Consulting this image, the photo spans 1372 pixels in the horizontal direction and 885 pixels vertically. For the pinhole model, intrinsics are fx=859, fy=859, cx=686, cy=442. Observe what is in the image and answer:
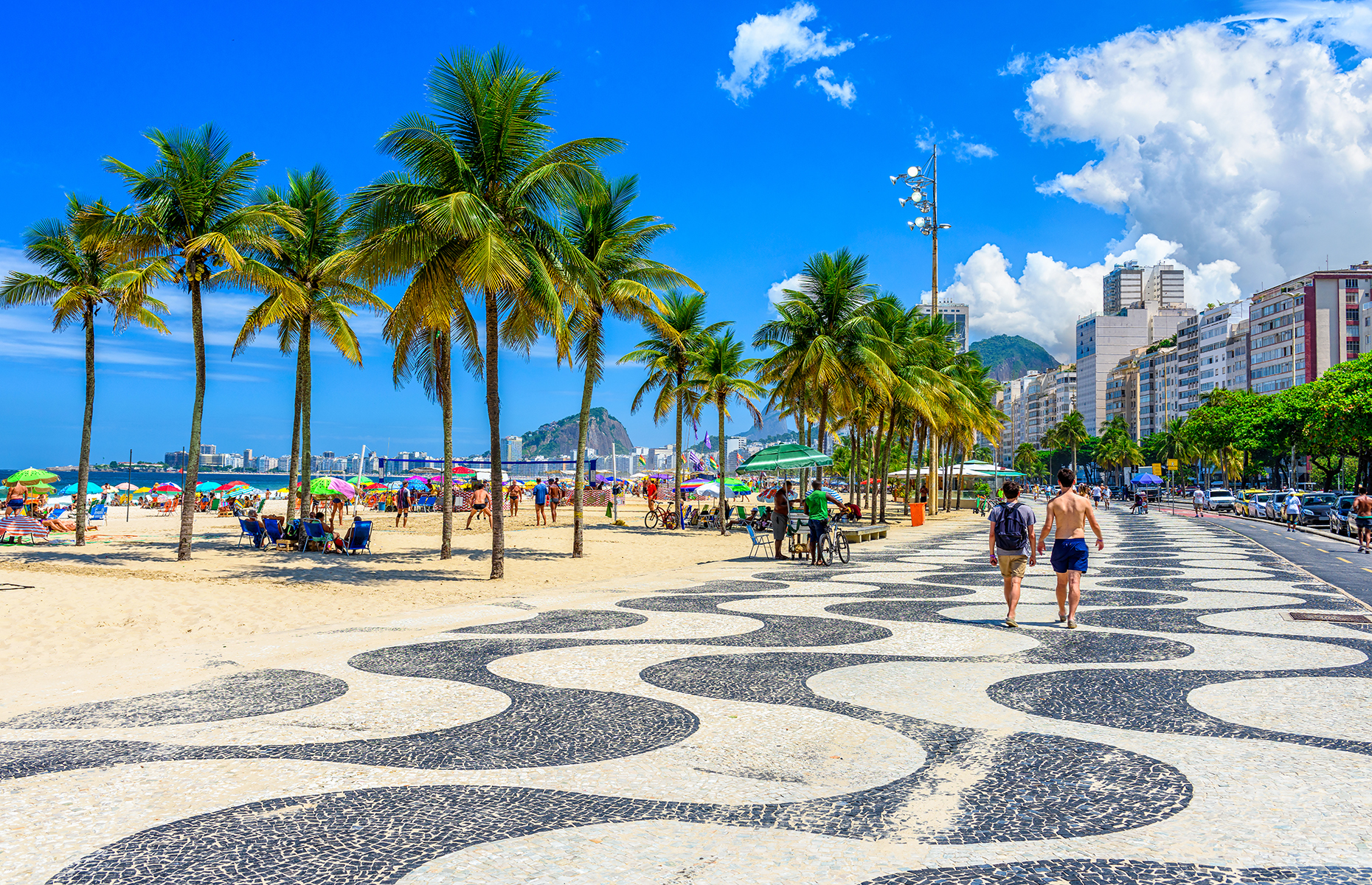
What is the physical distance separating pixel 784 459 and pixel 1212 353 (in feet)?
403

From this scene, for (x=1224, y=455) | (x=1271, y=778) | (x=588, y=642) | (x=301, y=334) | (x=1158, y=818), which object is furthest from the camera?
(x=1224, y=455)

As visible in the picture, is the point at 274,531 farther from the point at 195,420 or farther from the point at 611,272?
the point at 611,272

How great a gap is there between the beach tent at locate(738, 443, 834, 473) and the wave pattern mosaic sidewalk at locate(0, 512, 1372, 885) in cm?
1584

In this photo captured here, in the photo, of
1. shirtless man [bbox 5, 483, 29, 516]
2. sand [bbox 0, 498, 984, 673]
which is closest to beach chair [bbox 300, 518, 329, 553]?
sand [bbox 0, 498, 984, 673]

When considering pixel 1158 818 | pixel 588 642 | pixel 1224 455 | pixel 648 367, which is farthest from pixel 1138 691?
pixel 1224 455

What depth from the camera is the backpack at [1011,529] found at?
938 centimetres

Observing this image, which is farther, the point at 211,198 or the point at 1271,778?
the point at 211,198

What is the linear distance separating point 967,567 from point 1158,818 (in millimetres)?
13562

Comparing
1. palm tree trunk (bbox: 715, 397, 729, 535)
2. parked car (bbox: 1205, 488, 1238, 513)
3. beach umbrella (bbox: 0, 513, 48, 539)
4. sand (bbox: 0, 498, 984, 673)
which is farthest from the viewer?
parked car (bbox: 1205, 488, 1238, 513)

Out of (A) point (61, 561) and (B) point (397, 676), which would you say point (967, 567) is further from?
(A) point (61, 561)

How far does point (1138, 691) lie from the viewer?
6.37m

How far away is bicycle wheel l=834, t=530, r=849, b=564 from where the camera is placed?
1853 cm

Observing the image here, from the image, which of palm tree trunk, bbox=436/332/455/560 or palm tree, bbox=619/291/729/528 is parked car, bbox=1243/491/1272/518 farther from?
palm tree trunk, bbox=436/332/455/560

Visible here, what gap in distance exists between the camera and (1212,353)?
4847 inches
